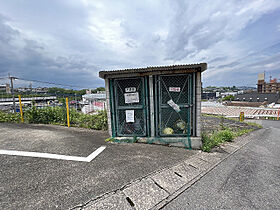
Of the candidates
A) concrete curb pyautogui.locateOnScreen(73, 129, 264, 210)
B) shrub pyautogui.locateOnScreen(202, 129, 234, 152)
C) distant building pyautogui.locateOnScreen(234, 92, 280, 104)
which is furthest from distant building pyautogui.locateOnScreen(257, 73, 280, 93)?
concrete curb pyautogui.locateOnScreen(73, 129, 264, 210)

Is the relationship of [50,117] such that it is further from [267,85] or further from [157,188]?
[267,85]

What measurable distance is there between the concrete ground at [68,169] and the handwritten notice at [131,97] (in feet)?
4.78

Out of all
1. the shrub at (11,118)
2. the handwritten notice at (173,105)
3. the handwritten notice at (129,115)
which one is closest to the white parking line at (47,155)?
the handwritten notice at (129,115)

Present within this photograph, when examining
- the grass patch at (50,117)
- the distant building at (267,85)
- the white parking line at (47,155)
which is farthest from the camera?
the distant building at (267,85)

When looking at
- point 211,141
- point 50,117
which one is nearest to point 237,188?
point 211,141

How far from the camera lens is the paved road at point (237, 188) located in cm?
180

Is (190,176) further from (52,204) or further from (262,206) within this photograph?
(52,204)

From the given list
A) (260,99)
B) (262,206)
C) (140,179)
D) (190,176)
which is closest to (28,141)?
(140,179)

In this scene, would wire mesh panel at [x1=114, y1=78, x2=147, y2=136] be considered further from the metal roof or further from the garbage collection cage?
the metal roof

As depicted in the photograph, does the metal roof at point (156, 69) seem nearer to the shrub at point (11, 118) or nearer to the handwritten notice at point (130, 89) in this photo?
the handwritten notice at point (130, 89)

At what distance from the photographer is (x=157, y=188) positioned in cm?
205

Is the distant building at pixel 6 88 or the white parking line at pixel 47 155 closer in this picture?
the white parking line at pixel 47 155

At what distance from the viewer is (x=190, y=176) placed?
95.6 inches

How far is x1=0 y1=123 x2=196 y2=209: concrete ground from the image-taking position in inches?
68.9
